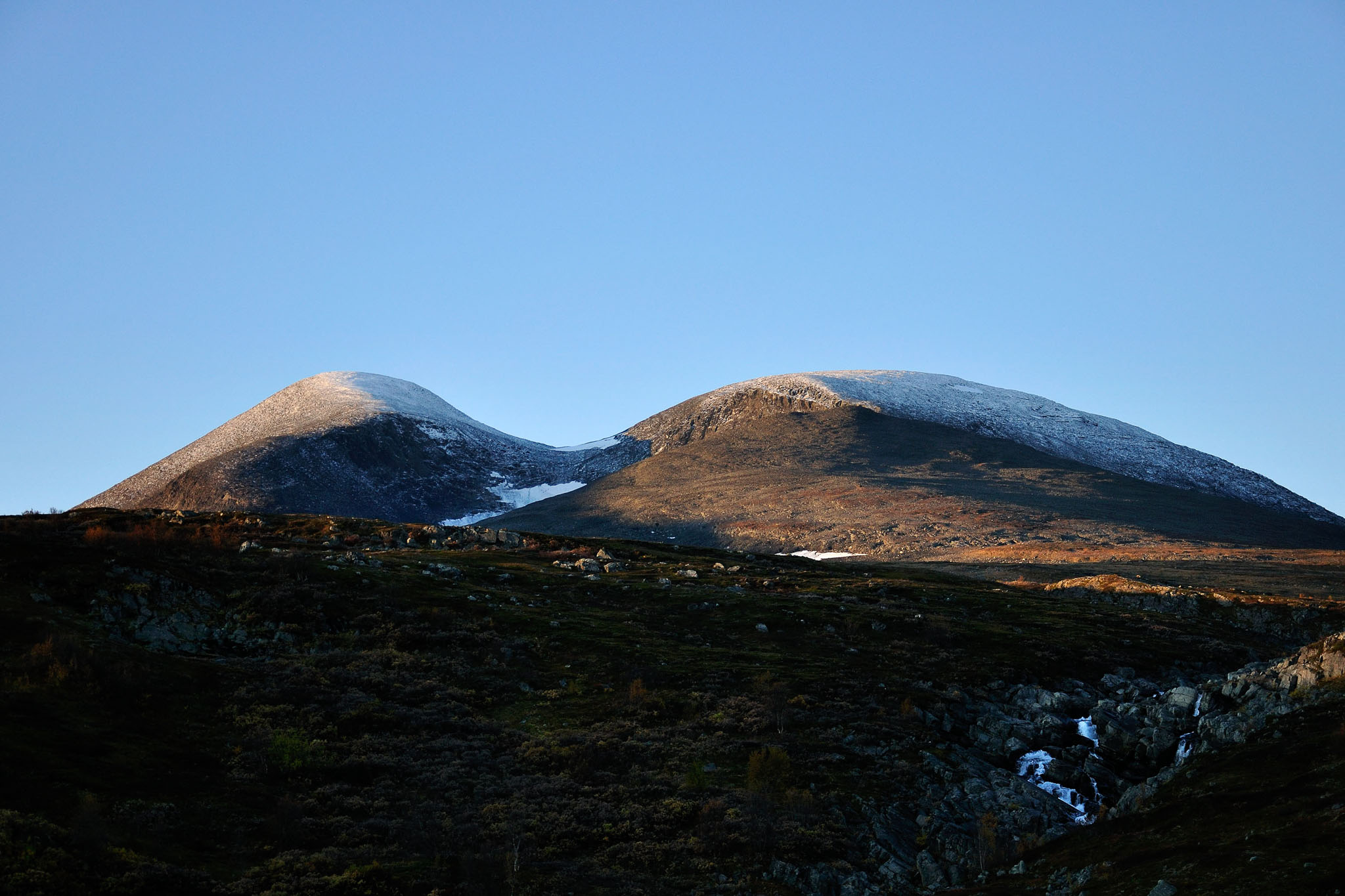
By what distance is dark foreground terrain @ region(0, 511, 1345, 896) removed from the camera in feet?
74.6

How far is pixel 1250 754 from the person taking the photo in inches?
1062

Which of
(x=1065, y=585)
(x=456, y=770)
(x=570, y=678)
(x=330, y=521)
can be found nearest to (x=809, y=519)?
(x=1065, y=585)

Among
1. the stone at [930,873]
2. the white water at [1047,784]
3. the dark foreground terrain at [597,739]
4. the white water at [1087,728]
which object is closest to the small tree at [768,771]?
the dark foreground terrain at [597,739]

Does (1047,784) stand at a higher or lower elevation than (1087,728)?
lower

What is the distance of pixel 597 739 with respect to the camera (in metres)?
34.3

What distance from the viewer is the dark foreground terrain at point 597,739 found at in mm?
22734

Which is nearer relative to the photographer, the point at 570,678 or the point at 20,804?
the point at 20,804

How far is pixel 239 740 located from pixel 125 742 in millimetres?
3502

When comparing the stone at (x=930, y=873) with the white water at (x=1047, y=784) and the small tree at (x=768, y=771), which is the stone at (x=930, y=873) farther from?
the white water at (x=1047, y=784)

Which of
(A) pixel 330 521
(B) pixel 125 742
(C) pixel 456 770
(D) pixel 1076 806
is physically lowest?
(D) pixel 1076 806

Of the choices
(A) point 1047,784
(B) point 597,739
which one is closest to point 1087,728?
(A) point 1047,784

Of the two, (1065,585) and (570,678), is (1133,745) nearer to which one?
(570,678)

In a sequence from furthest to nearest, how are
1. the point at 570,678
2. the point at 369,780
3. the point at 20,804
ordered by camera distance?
the point at 570,678
the point at 369,780
the point at 20,804

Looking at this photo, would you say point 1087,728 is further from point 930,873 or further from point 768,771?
point 768,771
